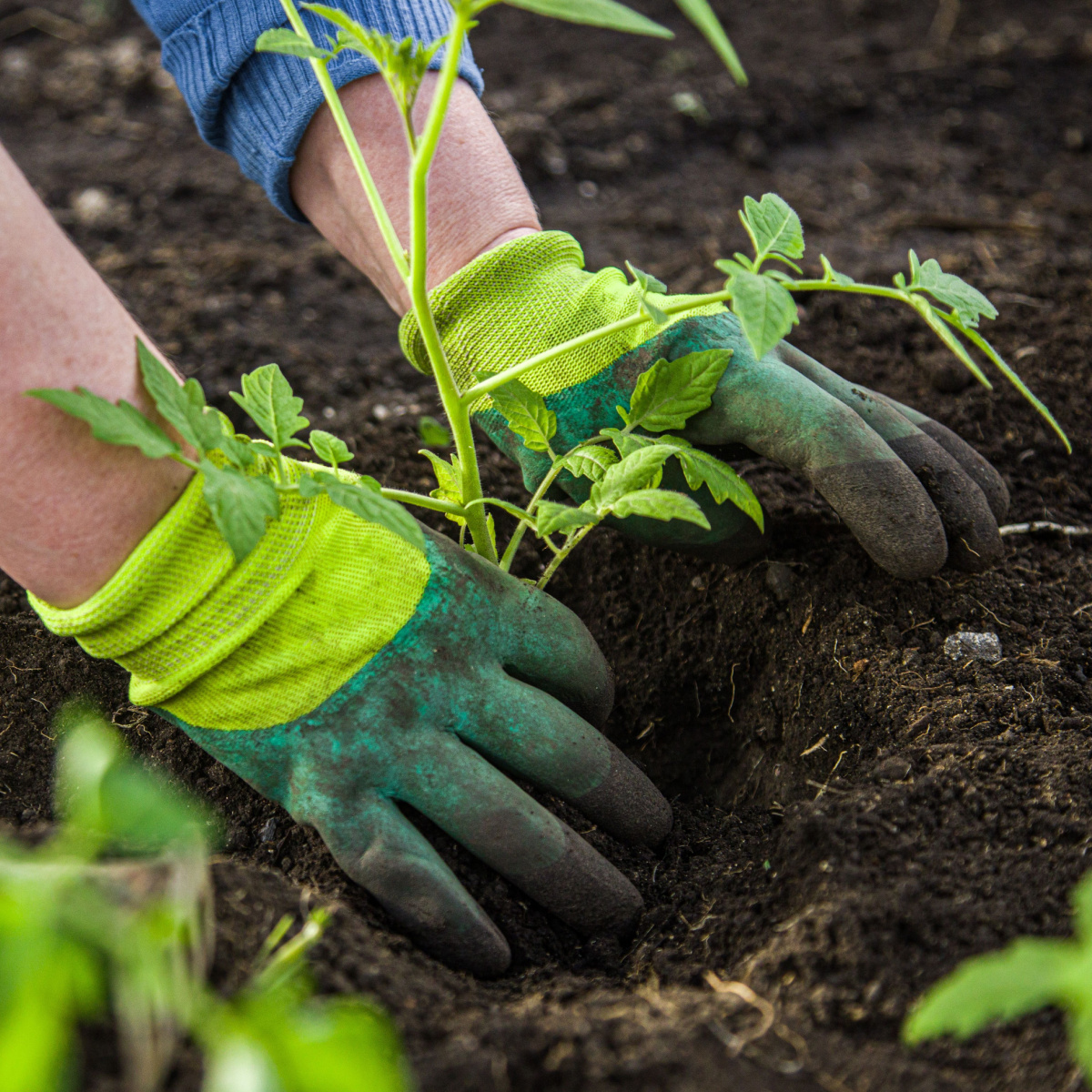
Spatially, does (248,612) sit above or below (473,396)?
below

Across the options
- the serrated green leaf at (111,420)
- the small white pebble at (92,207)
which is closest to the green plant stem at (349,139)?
the serrated green leaf at (111,420)

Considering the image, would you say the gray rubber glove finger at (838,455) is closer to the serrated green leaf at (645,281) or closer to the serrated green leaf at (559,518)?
the serrated green leaf at (645,281)

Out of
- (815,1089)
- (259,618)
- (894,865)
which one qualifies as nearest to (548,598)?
(259,618)

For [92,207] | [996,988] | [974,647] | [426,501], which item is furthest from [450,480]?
[92,207]

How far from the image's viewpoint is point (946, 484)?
162 centimetres

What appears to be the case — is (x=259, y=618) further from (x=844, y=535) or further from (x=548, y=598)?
(x=844, y=535)

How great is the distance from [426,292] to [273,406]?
292 millimetres

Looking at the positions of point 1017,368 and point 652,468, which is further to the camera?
point 1017,368

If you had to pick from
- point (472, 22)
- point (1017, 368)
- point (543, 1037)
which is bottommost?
point (1017, 368)

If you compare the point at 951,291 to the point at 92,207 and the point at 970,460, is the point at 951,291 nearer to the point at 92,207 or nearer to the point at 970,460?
the point at 970,460

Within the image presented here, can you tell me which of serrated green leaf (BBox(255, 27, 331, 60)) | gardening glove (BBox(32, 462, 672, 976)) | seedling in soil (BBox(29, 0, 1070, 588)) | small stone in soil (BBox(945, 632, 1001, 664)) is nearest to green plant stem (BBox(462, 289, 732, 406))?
seedling in soil (BBox(29, 0, 1070, 588))

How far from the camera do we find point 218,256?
10.1ft

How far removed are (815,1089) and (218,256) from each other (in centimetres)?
283

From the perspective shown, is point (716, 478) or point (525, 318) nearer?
point (716, 478)
